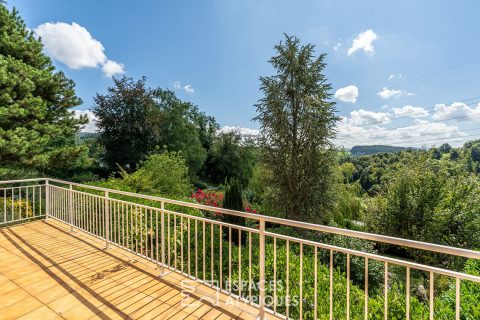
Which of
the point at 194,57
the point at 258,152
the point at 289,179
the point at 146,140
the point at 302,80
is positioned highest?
the point at 194,57

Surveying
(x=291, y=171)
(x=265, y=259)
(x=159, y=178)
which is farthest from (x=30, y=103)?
(x=291, y=171)

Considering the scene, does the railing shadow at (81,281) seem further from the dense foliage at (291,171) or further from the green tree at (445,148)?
the green tree at (445,148)

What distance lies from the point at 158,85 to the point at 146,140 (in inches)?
202

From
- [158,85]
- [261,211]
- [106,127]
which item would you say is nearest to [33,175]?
[106,127]

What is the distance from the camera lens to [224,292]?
2.43m

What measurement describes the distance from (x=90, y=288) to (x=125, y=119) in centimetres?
1312

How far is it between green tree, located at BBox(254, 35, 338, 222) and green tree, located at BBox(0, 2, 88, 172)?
291 inches

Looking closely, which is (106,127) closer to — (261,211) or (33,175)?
(33,175)

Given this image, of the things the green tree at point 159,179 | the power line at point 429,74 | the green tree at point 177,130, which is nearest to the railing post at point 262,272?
the green tree at point 159,179

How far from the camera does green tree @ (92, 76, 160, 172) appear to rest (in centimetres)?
1362

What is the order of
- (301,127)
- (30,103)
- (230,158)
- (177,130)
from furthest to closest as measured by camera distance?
(230,158) → (177,130) → (301,127) → (30,103)

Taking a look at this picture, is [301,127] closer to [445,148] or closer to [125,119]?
[125,119]

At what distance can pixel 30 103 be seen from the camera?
7.33m

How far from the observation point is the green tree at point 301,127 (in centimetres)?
877
